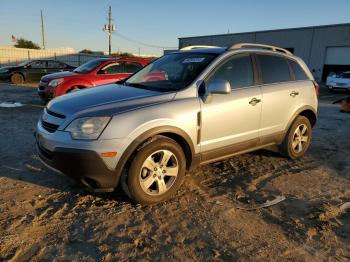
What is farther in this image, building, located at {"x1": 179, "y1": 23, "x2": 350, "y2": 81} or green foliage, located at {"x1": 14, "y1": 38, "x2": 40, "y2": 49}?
green foliage, located at {"x1": 14, "y1": 38, "x2": 40, "y2": 49}

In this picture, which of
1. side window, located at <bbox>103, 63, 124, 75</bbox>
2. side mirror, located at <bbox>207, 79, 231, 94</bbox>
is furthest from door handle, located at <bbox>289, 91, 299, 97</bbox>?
side window, located at <bbox>103, 63, 124, 75</bbox>

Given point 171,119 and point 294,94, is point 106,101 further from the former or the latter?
point 294,94

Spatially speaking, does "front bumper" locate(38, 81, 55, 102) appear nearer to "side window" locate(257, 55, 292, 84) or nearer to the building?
"side window" locate(257, 55, 292, 84)

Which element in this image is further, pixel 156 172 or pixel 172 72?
pixel 172 72

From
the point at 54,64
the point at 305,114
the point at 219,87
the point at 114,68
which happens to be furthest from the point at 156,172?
the point at 54,64

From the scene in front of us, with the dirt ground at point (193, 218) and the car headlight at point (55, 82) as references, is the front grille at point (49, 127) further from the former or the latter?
the car headlight at point (55, 82)

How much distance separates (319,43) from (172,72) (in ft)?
95.2

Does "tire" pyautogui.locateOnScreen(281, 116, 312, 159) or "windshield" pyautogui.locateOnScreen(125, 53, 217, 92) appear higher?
"windshield" pyautogui.locateOnScreen(125, 53, 217, 92)

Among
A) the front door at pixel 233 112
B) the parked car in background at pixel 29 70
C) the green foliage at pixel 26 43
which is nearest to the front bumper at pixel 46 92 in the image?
the front door at pixel 233 112

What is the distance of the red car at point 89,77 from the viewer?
929 cm

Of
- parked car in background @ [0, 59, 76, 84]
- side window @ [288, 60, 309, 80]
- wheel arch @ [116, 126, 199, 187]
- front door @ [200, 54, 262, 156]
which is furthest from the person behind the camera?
parked car in background @ [0, 59, 76, 84]

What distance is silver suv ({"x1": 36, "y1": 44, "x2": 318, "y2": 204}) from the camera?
3307 millimetres

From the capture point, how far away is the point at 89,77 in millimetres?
9422

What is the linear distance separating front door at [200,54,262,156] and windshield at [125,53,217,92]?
25 centimetres
